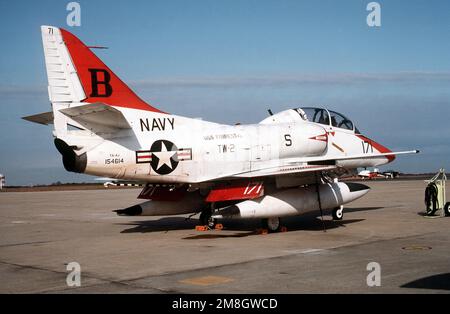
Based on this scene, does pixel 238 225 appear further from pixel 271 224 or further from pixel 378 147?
pixel 378 147

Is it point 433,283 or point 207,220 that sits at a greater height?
point 207,220

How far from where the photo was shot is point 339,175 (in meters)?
16.0

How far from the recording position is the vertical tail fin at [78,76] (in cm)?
1330

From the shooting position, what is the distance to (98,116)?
12875 mm

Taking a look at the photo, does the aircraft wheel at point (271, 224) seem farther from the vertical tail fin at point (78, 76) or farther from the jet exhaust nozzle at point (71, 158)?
the jet exhaust nozzle at point (71, 158)

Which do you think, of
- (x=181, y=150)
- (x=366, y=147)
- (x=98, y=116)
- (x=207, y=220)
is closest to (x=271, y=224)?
(x=207, y=220)

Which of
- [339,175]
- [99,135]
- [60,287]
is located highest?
[99,135]

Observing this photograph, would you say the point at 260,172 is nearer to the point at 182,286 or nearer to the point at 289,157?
A: the point at 289,157

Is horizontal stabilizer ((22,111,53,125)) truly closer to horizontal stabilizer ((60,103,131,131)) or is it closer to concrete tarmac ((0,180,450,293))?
horizontal stabilizer ((60,103,131,131))

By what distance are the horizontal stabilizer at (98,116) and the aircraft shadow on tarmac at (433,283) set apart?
7.70 m

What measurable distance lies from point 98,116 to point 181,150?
7.91 feet

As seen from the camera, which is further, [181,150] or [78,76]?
[181,150]
